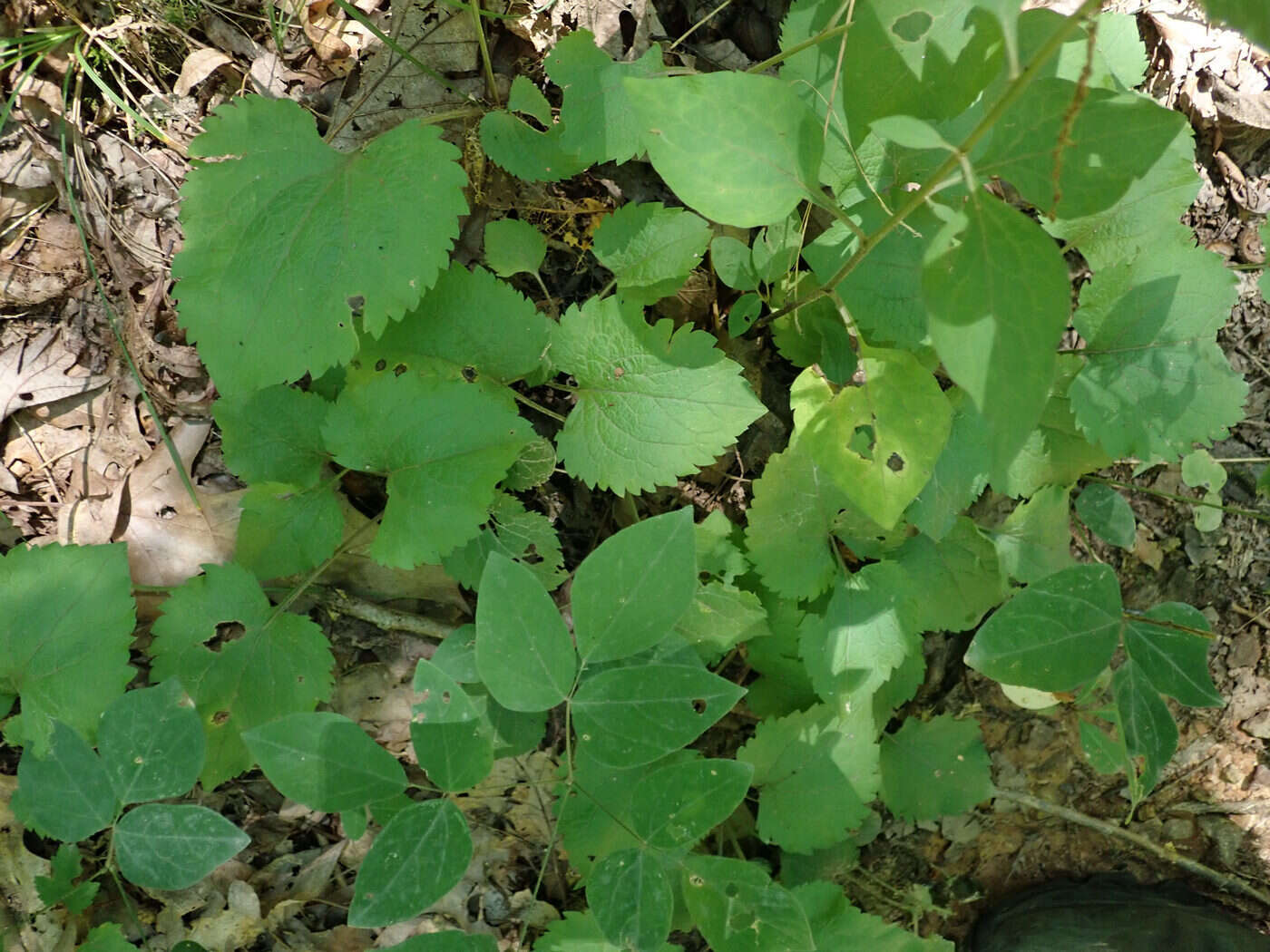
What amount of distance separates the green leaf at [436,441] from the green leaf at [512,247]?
425mm

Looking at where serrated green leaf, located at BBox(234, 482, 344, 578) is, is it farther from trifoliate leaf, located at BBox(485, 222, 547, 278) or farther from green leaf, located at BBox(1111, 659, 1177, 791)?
green leaf, located at BBox(1111, 659, 1177, 791)

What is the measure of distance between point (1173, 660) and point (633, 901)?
4.27 feet

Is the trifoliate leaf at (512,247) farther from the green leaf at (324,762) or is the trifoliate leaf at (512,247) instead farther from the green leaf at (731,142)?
the green leaf at (324,762)

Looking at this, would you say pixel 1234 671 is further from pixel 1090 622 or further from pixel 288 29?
pixel 288 29

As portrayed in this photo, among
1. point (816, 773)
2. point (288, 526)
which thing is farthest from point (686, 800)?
point (288, 526)

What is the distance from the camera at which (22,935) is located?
190 centimetres

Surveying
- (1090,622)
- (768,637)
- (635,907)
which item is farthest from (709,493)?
(635,907)

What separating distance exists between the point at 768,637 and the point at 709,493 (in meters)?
0.42

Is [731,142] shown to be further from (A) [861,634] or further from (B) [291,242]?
(A) [861,634]

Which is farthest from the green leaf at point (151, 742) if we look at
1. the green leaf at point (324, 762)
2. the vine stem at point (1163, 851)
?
the vine stem at point (1163, 851)

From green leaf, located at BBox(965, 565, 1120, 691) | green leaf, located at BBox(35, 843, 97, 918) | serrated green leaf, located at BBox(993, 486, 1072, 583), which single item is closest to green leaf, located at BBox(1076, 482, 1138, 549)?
serrated green leaf, located at BBox(993, 486, 1072, 583)

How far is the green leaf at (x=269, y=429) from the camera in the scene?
1.91 meters

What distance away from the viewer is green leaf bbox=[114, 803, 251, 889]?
5.04 ft

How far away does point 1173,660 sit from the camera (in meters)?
1.86
